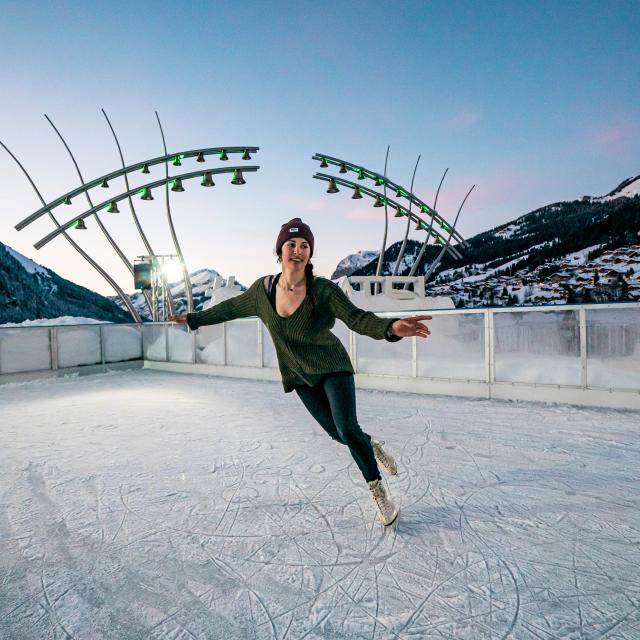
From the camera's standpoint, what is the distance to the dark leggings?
7.36 ft

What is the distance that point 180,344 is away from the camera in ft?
36.7

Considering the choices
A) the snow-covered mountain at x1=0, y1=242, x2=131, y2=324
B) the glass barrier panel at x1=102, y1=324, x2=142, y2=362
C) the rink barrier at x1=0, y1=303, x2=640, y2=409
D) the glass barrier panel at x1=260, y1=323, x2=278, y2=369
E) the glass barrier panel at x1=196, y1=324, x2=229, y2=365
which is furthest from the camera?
the snow-covered mountain at x1=0, y1=242, x2=131, y2=324

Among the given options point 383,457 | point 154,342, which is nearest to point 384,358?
point 383,457

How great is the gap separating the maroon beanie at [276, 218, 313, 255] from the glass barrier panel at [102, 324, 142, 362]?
1052cm

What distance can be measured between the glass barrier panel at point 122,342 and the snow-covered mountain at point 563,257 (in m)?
71.9

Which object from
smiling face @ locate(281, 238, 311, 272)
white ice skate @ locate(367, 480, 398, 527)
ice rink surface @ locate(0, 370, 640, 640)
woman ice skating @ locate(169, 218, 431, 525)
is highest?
smiling face @ locate(281, 238, 311, 272)

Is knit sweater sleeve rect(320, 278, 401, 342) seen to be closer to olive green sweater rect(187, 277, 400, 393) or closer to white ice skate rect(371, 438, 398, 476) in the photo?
olive green sweater rect(187, 277, 400, 393)

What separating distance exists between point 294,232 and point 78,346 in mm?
10463

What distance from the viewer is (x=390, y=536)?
2.22 meters

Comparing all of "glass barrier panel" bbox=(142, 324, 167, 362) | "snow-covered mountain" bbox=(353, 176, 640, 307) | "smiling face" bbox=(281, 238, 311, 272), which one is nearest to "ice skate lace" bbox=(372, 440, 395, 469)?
"smiling face" bbox=(281, 238, 311, 272)

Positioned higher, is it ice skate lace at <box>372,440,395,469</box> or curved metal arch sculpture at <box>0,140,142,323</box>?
curved metal arch sculpture at <box>0,140,142,323</box>

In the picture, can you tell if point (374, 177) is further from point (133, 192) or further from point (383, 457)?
point (383, 457)

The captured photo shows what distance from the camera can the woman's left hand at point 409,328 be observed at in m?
2.00

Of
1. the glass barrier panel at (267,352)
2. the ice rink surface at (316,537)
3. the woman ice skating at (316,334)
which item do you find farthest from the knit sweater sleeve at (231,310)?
the glass barrier panel at (267,352)
